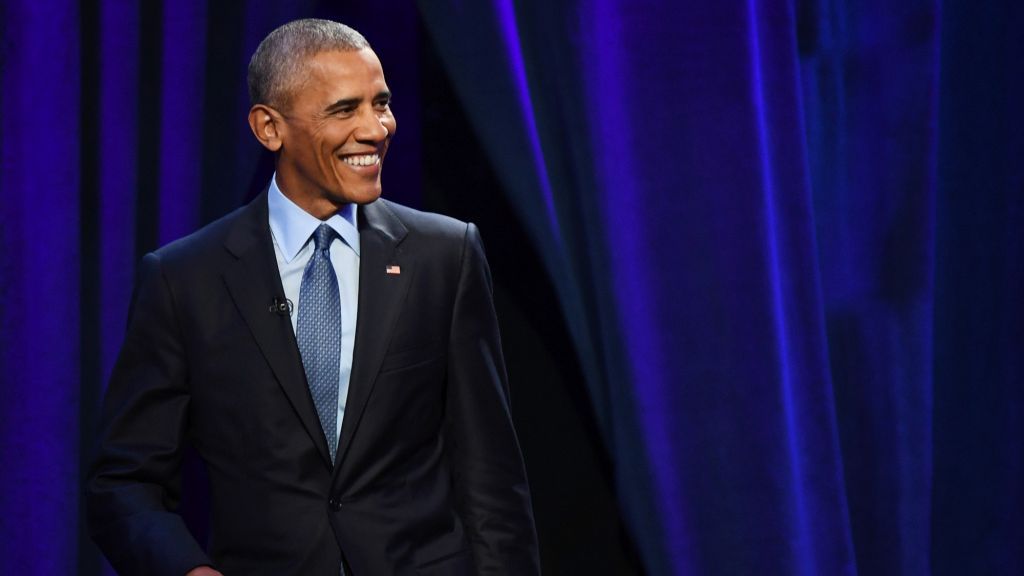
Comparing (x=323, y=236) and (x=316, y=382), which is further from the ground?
(x=323, y=236)

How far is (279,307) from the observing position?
5.53ft

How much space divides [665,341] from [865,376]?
424 millimetres

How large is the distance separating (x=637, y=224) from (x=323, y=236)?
1.94 feet

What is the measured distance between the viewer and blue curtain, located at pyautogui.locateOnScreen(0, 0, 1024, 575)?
1.97 meters

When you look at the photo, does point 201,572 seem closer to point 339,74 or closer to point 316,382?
point 316,382

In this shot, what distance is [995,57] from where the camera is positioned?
92.7 inches

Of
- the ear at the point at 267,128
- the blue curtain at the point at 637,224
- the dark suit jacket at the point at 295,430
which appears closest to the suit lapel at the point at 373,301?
the dark suit jacket at the point at 295,430

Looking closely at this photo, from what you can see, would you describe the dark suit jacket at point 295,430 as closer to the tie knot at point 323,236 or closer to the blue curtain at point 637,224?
the tie knot at point 323,236

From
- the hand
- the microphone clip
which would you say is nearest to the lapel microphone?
the microphone clip

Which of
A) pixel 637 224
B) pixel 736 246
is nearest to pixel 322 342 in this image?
pixel 637 224

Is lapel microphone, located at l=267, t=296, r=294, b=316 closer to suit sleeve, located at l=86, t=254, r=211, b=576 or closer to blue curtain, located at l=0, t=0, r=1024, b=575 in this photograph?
suit sleeve, located at l=86, t=254, r=211, b=576

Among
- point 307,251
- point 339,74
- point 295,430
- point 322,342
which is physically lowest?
point 295,430

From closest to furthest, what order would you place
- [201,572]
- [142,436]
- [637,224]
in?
[201,572]
[142,436]
[637,224]

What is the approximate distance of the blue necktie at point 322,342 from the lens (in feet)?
5.51
